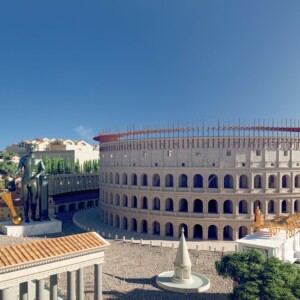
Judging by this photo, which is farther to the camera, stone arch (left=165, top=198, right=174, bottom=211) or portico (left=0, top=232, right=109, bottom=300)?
stone arch (left=165, top=198, right=174, bottom=211)

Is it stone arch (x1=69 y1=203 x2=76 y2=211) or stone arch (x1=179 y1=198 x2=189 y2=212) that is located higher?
stone arch (x1=179 y1=198 x2=189 y2=212)

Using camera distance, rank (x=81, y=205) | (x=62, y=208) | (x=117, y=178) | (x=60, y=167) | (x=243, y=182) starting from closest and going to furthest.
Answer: (x=243, y=182)
(x=117, y=178)
(x=62, y=208)
(x=81, y=205)
(x=60, y=167)

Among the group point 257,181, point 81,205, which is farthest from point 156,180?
point 81,205

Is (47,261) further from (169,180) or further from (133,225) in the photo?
(133,225)

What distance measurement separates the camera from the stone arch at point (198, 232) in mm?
50438

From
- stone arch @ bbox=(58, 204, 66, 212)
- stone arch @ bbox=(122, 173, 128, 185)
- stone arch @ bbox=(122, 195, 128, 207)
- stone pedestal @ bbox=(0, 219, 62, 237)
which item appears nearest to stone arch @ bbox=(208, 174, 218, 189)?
stone arch @ bbox=(122, 173, 128, 185)

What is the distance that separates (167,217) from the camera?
167 feet

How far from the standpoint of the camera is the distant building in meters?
104

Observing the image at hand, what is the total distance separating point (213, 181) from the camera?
53.1m

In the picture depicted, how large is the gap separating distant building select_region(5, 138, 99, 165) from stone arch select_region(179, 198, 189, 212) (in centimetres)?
5625

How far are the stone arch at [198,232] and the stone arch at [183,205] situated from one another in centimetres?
336

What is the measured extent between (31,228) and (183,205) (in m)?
25.2

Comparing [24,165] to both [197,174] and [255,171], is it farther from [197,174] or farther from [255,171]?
[255,171]

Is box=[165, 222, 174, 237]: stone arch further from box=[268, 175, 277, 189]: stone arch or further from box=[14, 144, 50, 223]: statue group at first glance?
box=[14, 144, 50, 223]: statue group
